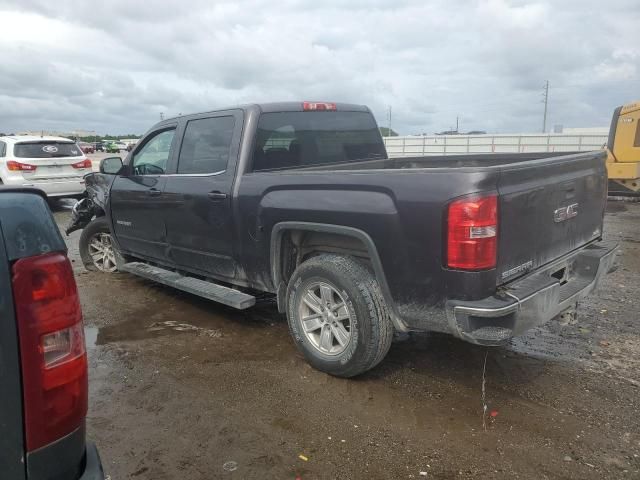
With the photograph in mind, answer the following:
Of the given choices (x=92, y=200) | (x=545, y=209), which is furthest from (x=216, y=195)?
(x=92, y=200)

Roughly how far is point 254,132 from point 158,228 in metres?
1.66

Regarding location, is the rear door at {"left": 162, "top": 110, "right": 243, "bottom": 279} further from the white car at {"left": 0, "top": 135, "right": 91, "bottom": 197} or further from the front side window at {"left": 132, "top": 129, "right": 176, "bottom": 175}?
the white car at {"left": 0, "top": 135, "right": 91, "bottom": 197}

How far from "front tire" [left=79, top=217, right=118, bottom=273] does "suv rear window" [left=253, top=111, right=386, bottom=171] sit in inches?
123

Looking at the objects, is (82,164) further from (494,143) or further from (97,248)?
(494,143)

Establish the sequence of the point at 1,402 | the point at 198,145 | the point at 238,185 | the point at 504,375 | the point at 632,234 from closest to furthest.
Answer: the point at 1,402
the point at 504,375
the point at 238,185
the point at 198,145
the point at 632,234

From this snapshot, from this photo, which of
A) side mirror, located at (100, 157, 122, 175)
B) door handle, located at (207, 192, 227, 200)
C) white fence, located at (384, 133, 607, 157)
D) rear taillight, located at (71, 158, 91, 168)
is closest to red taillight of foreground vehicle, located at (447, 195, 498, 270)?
door handle, located at (207, 192, 227, 200)

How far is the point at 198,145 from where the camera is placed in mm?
4832

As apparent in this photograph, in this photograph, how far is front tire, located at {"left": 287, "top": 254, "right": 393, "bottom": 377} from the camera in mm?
3406

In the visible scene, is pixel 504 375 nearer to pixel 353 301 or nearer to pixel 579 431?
pixel 579 431

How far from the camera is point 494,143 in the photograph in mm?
30594

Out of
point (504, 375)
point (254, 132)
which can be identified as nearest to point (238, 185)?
point (254, 132)

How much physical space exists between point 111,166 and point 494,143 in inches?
1115

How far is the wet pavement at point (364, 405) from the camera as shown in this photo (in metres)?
2.79

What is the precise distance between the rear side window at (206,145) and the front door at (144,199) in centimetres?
28
